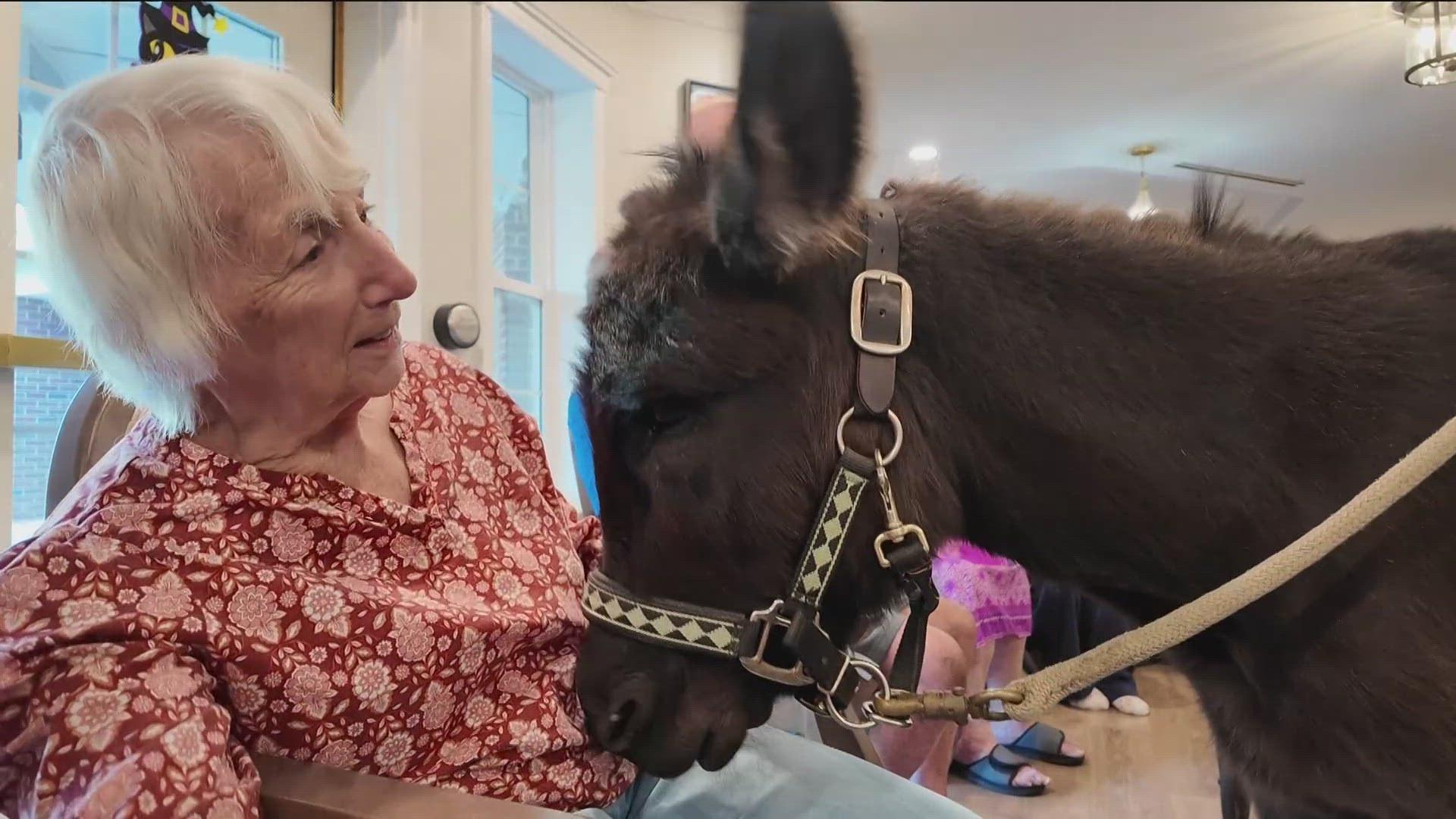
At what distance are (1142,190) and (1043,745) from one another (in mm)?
629

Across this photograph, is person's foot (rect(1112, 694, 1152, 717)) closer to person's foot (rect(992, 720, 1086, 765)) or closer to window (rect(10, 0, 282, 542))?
person's foot (rect(992, 720, 1086, 765))

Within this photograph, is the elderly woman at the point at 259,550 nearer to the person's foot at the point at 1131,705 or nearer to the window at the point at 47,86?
the person's foot at the point at 1131,705

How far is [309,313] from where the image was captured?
0.88 metres

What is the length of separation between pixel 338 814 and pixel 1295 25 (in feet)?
6.68

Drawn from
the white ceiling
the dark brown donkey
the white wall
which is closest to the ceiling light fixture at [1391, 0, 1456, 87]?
the white ceiling

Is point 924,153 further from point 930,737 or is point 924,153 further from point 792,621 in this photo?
point 930,737

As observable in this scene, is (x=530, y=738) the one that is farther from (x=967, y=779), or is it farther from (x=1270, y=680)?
(x=1270, y=680)

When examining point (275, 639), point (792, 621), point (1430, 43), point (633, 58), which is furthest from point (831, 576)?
point (633, 58)

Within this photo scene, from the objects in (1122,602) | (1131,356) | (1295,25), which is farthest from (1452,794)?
(1295,25)

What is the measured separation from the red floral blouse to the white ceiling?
1.97ft

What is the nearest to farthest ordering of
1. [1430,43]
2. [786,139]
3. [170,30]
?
[786,139] < [1430,43] < [170,30]

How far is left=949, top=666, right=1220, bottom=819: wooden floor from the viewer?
0.86 m

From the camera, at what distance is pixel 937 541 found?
71 cm

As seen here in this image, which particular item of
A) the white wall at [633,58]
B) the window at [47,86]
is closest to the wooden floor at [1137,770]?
the window at [47,86]
